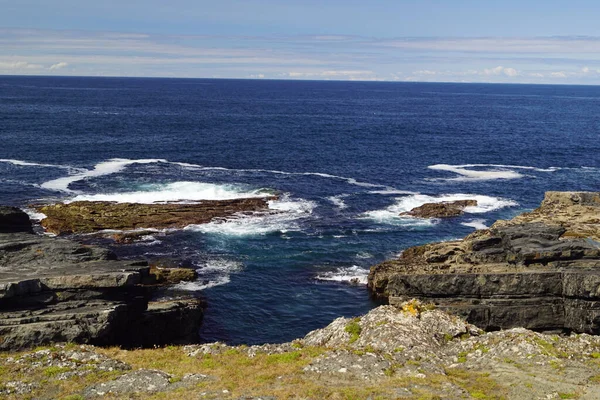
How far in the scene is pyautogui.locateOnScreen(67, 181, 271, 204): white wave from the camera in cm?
7556

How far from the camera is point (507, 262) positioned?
44.1m

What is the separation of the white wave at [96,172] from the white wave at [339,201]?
1361 inches

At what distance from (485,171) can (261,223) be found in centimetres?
5092

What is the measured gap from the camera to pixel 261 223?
67688 mm

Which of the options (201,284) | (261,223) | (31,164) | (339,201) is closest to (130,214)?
(261,223)

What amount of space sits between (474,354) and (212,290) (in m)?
26.1

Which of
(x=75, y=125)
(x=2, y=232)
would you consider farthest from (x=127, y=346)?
(x=75, y=125)

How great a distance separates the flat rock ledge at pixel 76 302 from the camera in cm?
3131

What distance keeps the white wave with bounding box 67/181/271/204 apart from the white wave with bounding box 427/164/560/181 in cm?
3550

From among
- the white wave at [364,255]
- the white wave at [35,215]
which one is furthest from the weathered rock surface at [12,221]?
the white wave at [364,255]

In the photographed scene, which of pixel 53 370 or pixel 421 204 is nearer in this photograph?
pixel 53 370

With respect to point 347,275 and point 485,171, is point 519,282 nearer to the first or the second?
point 347,275

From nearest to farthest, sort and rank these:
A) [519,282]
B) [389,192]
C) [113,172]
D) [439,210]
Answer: [519,282]
[439,210]
[389,192]
[113,172]

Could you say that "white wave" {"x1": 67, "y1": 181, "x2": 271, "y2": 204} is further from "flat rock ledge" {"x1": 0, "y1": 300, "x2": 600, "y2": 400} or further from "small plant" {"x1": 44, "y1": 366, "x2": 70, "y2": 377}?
"small plant" {"x1": 44, "y1": 366, "x2": 70, "y2": 377}
